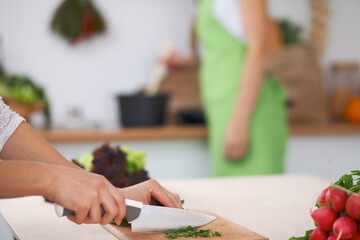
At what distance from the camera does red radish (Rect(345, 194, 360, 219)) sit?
704mm

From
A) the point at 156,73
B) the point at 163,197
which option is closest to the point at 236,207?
the point at 163,197

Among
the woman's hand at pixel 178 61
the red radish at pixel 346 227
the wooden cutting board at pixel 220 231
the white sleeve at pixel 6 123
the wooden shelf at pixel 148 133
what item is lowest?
the wooden shelf at pixel 148 133

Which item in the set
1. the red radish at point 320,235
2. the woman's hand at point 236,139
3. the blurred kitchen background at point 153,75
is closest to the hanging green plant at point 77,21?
the blurred kitchen background at point 153,75

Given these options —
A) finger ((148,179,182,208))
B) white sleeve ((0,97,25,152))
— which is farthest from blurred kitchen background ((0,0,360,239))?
finger ((148,179,182,208))

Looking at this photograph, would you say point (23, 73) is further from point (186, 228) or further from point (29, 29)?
point (186, 228)

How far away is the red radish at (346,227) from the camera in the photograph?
712 millimetres

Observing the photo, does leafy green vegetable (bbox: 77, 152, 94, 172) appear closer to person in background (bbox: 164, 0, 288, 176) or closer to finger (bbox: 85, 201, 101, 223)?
finger (bbox: 85, 201, 101, 223)

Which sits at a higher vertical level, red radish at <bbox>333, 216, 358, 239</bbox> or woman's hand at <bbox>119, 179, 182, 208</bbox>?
red radish at <bbox>333, 216, 358, 239</bbox>

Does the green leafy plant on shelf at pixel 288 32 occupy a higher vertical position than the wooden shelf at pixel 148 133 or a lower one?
higher

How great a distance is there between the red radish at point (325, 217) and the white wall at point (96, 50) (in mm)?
2315

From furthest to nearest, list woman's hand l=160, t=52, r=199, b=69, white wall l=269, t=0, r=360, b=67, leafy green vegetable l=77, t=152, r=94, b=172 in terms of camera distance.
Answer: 1. white wall l=269, t=0, r=360, b=67
2. woman's hand l=160, t=52, r=199, b=69
3. leafy green vegetable l=77, t=152, r=94, b=172

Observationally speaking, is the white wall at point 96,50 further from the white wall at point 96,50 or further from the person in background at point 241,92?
the person in background at point 241,92

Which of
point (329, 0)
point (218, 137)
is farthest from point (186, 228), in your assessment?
point (329, 0)

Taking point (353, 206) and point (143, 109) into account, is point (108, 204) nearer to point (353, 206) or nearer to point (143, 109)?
point (353, 206)
